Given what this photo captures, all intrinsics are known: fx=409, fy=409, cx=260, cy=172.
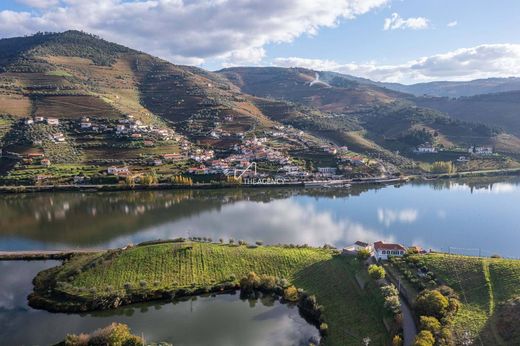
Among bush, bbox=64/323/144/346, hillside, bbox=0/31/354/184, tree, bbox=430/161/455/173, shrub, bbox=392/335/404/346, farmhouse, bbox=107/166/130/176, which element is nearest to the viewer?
shrub, bbox=392/335/404/346

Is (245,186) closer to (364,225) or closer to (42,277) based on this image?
(364,225)

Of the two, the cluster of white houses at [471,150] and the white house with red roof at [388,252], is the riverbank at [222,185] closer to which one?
the cluster of white houses at [471,150]

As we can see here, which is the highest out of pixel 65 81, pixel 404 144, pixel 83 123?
→ pixel 65 81

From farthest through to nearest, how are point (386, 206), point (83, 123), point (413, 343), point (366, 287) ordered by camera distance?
point (83, 123) < point (386, 206) < point (366, 287) < point (413, 343)

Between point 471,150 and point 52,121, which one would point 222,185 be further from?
point 471,150

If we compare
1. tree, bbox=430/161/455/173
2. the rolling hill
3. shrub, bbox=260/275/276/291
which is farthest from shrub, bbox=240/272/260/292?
tree, bbox=430/161/455/173

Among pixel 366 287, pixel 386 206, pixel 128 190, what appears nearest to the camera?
pixel 366 287

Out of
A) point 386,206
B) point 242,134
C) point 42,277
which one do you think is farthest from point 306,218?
point 242,134

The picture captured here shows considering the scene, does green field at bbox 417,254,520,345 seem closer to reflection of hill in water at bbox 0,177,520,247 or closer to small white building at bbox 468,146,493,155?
reflection of hill in water at bbox 0,177,520,247
